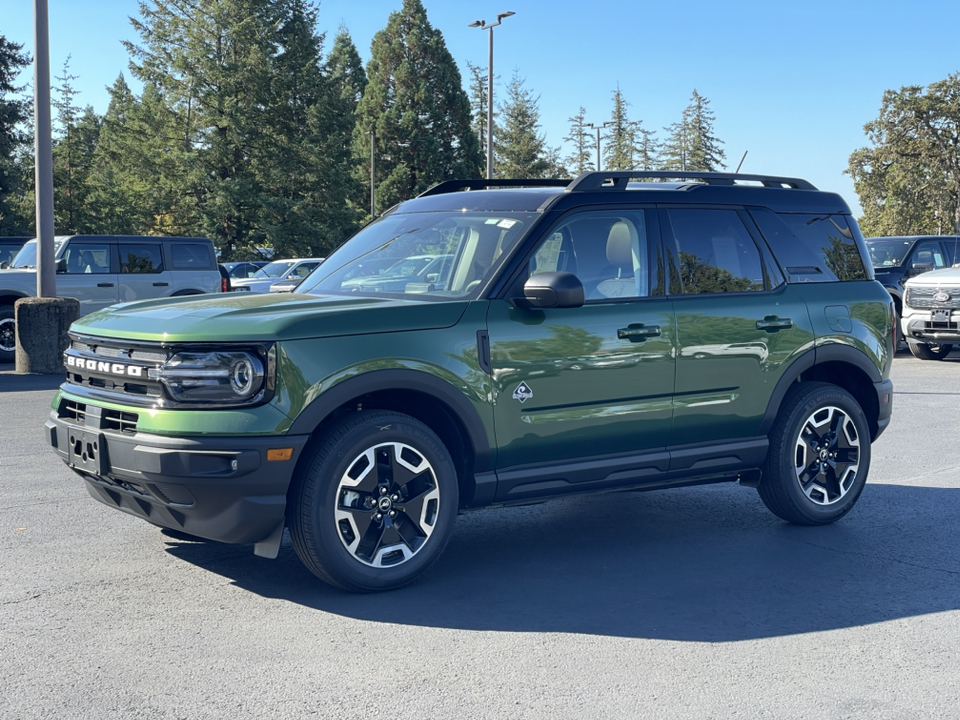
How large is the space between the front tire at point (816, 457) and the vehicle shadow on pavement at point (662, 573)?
6.0 inches

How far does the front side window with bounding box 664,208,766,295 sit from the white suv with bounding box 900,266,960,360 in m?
12.0

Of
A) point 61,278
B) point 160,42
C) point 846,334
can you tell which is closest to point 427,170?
point 160,42

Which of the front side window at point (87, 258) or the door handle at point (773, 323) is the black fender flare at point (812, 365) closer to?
the door handle at point (773, 323)

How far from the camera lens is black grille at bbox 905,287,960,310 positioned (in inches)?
674

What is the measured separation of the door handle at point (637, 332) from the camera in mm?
5750

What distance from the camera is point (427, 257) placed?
5.92m

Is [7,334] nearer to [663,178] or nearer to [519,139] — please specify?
[663,178]

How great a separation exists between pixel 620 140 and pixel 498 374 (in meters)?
96.3

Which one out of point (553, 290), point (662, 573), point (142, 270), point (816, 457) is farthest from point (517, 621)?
point (142, 270)

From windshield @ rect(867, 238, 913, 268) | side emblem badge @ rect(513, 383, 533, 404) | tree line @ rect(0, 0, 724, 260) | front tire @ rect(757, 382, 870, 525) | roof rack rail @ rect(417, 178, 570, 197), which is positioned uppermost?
Result: tree line @ rect(0, 0, 724, 260)

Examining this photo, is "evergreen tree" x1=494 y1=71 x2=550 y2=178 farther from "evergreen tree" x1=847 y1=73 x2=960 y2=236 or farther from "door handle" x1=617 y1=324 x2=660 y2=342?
"door handle" x1=617 y1=324 x2=660 y2=342

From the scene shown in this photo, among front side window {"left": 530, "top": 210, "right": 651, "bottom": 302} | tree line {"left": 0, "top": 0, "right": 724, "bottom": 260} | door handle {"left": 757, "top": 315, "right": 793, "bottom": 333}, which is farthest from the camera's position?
tree line {"left": 0, "top": 0, "right": 724, "bottom": 260}

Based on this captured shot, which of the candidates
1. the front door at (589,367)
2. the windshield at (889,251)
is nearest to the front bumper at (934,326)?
the windshield at (889,251)

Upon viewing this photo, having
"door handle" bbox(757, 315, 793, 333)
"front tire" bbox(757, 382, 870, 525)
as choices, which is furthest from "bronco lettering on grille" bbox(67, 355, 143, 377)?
"front tire" bbox(757, 382, 870, 525)
